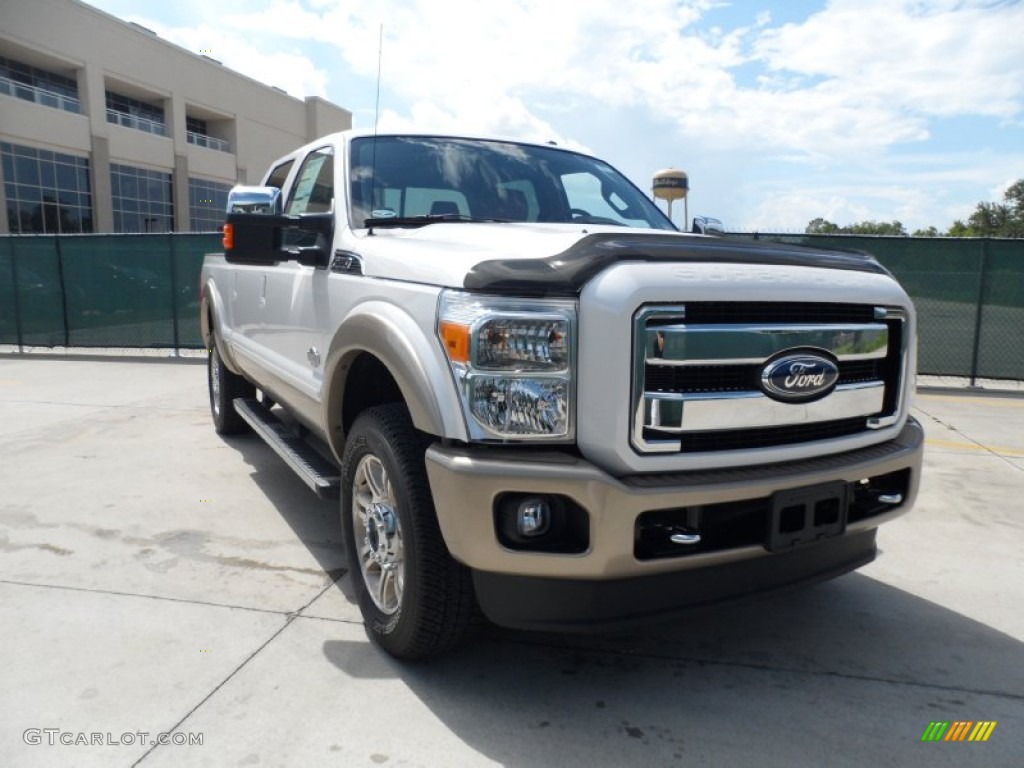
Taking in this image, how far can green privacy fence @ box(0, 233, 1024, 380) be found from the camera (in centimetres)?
950

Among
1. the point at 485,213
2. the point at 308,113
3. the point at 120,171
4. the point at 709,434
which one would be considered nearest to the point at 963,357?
the point at 485,213

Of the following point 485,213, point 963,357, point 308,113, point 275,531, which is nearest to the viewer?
point 485,213

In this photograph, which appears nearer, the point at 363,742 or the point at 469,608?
the point at 363,742

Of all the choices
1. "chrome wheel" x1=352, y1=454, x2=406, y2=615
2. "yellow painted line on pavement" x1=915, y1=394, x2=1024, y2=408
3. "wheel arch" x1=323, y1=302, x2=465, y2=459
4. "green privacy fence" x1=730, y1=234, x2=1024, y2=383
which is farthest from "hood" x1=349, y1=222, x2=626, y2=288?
"yellow painted line on pavement" x1=915, y1=394, x2=1024, y2=408

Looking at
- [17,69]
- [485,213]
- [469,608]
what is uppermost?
[17,69]

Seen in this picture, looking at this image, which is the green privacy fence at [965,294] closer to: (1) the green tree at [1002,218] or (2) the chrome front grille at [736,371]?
(2) the chrome front grille at [736,371]

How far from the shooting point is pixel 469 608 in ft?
8.52

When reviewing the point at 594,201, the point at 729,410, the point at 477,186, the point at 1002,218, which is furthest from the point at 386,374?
the point at 1002,218

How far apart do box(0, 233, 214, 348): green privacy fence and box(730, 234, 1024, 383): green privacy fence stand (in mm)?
8087

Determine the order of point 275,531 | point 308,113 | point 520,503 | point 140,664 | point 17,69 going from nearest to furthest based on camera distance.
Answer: point 520,503 → point 140,664 → point 275,531 → point 17,69 → point 308,113

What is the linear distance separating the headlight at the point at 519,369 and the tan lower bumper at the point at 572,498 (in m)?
0.09

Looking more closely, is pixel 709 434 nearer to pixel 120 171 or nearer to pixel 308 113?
pixel 120 171

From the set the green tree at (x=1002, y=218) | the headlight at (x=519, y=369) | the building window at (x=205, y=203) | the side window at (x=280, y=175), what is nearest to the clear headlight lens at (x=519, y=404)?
the headlight at (x=519, y=369)

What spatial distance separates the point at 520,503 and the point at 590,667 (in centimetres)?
89
